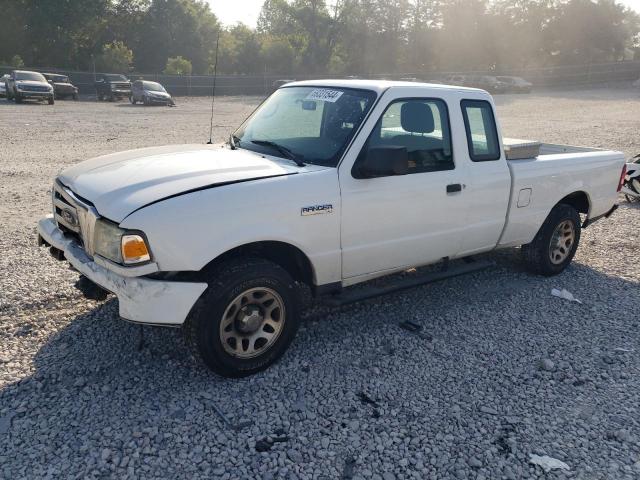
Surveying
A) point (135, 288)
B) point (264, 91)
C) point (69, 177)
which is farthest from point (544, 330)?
point (264, 91)

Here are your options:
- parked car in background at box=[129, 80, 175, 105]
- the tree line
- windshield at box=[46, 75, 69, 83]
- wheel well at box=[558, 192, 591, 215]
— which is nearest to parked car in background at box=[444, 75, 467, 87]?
the tree line

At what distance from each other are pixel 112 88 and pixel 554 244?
34121 millimetres

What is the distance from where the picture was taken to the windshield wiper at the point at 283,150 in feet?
13.2

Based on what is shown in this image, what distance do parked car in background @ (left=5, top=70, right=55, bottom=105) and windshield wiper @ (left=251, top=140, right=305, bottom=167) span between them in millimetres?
28214

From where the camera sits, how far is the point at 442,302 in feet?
17.0

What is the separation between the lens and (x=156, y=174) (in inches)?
146

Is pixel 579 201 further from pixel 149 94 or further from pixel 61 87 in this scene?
pixel 61 87

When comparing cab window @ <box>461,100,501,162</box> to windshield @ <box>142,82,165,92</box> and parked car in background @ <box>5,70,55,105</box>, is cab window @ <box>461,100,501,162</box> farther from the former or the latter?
windshield @ <box>142,82,165,92</box>

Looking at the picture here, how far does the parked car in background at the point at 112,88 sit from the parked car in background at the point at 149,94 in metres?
3.41

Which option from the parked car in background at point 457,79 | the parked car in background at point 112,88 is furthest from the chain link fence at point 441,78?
the parked car in background at point 112,88

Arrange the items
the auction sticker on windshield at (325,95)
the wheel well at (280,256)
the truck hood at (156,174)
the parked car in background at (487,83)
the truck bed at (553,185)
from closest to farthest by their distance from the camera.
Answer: the truck hood at (156,174), the wheel well at (280,256), the auction sticker on windshield at (325,95), the truck bed at (553,185), the parked car in background at (487,83)

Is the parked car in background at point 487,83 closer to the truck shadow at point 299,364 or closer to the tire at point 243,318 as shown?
the truck shadow at point 299,364

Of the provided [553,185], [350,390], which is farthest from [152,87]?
[350,390]

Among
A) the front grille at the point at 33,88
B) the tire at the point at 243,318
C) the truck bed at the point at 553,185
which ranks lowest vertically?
the tire at the point at 243,318
